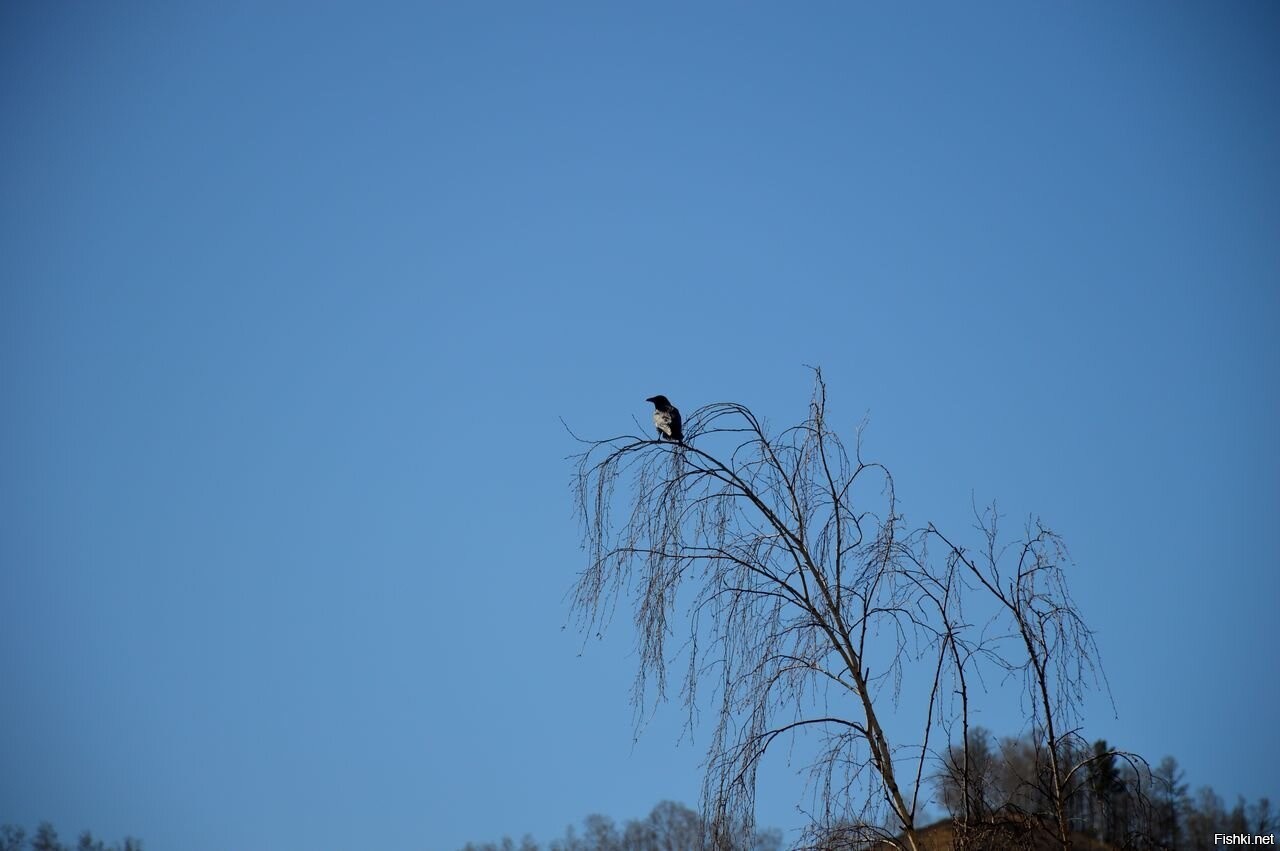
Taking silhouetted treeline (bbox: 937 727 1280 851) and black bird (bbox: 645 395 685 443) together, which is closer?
silhouetted treeline (bbox: 937 727 1280 851)

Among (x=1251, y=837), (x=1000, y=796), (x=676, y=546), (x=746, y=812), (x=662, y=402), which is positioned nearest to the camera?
(x=746, y=812)

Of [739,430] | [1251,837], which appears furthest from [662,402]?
[1251,837]

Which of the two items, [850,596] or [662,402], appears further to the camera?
[662,402]

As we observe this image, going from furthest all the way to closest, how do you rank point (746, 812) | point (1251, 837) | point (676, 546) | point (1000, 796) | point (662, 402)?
point (662, 402) → point (1251, 837) → point (1000, 796) → point (676, 546) → point (746, 812)

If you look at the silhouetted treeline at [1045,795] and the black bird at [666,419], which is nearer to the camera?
the silhouetted treeline at [1045,795]

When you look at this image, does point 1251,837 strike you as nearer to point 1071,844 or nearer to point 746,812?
point 1071,844

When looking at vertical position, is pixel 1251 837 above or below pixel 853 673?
below

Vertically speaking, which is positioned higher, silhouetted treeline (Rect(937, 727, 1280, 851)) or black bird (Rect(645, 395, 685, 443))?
black bird (Rect(645, 395, 685, 443))

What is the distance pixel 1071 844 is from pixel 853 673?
1.65 meters

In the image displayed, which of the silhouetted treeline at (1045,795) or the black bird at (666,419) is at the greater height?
the black bird at (666,419)

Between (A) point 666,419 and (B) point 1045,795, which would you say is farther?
(A) point 666,419

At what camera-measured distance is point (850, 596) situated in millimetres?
7469

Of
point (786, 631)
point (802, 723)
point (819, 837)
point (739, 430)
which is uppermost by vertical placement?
point (739, 430)

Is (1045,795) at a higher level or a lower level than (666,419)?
lower
